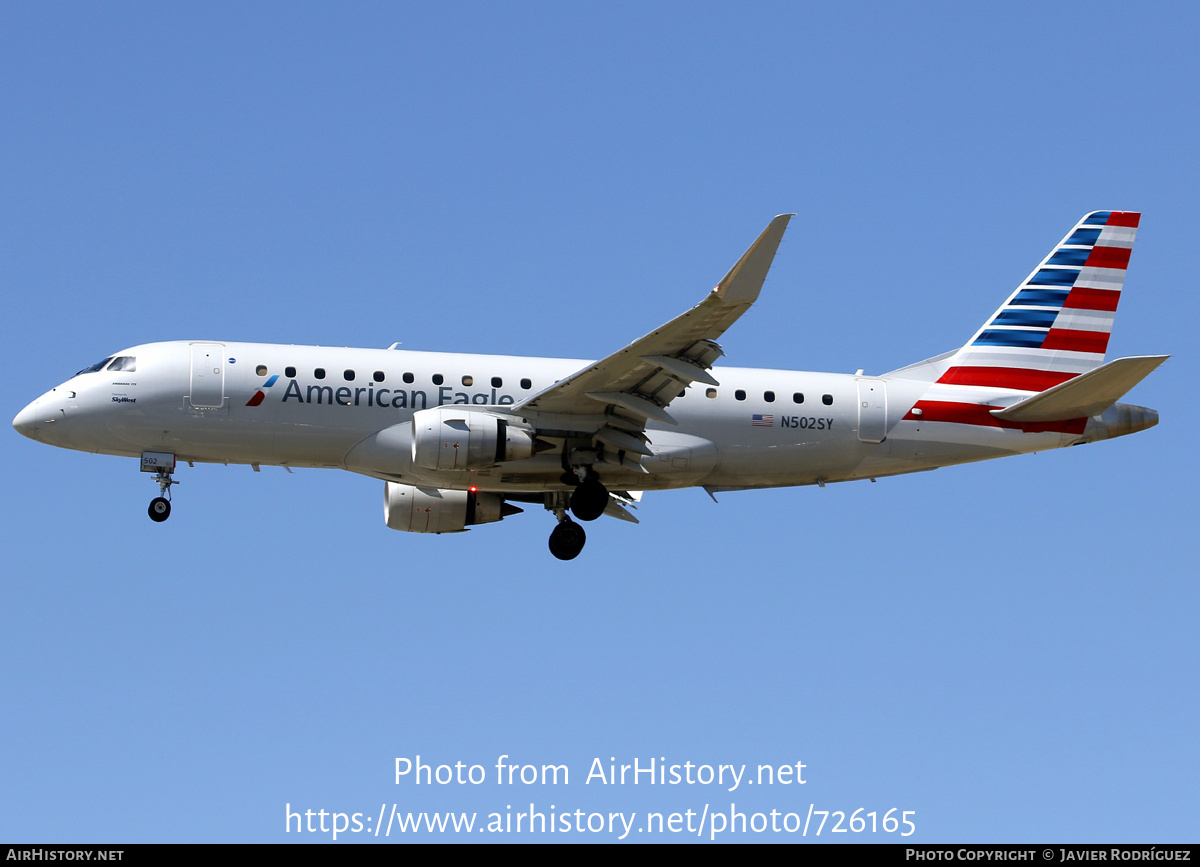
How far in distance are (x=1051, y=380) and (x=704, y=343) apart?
Answer: 10.7 metres

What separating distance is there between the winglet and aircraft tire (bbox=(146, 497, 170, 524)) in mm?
13175

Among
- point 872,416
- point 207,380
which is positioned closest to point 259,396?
point 207,380

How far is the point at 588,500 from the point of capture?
108ft

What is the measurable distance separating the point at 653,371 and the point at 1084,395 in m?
10.0

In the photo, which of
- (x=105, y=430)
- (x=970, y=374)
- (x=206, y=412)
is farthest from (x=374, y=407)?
(x=970, y=374)

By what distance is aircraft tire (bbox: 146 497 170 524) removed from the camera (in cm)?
3288

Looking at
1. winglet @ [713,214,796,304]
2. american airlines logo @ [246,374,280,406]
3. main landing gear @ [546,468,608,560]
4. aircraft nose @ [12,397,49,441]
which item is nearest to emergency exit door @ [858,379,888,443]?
main landing gear @ [546,468,608,560]

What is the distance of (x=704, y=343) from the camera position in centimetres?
2983

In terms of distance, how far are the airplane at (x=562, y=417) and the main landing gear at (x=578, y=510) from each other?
0.04 metres

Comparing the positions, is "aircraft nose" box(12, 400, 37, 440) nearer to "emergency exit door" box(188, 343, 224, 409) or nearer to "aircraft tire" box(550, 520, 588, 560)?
"emergency exit door" box(188, 343, 224, 409)

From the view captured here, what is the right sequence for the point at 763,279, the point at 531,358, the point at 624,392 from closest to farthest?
the point at 763,279, the point at 624,392, the point at 531,358

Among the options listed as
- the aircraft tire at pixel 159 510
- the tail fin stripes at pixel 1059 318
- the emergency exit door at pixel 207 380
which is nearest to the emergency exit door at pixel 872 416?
the tail fin stripes at pixel 1059 318

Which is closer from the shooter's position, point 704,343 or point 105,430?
point 704,343

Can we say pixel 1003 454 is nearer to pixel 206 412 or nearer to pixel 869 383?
pixel 869 383
